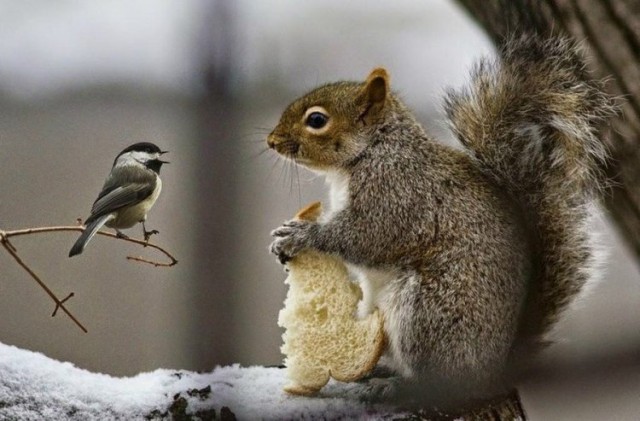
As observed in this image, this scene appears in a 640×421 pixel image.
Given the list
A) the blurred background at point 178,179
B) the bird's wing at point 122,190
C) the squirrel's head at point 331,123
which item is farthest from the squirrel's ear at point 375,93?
the bird's wing at point 122,190

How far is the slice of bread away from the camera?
1.44m

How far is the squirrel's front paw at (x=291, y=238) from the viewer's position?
5.13ft

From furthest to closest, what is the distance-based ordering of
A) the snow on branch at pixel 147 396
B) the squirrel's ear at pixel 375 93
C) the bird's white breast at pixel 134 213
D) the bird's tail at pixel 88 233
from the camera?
1. the squirrel's ear at pixel 375 93
2. the snow on branch at pixel 147 396
3. the bird's white breast at pixel 134 213
4. the bird's tail at pixel 88 233

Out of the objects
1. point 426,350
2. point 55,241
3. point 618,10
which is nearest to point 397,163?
point 426,350

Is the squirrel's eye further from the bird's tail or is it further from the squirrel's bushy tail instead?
the bird's tail

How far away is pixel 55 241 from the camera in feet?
5.49

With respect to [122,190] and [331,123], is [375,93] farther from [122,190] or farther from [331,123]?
[122,190]

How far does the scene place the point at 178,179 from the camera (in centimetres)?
154

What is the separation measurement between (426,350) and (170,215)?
0.54 m

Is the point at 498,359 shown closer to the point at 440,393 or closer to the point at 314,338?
the point at 440,393

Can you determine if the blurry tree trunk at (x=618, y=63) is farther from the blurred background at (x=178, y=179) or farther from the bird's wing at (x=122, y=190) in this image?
the bird's wing at (x=122, y=190)

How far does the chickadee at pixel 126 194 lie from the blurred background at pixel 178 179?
0.07 meters

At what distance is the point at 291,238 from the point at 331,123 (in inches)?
10.1

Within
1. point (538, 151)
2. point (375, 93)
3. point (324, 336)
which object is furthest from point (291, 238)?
point (538, 151)
